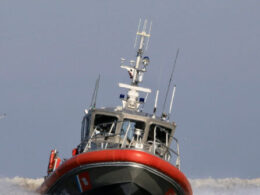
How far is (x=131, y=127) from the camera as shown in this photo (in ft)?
70.2

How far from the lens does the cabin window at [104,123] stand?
847 inches

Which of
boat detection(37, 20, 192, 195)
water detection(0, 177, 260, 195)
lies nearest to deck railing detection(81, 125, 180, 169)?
boat detection(37, 20, 192, 195)

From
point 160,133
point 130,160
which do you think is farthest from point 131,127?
point 130,160

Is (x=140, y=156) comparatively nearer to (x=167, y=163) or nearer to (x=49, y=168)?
(x=167, y=163)

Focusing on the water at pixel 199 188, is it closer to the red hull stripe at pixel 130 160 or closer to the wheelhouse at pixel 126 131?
the wheelhouse at pixel 126 131

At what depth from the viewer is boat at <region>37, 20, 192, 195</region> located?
19.4 meters

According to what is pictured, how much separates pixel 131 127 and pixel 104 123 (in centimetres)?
76

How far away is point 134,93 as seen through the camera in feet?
78.7

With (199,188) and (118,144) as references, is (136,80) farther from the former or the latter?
(199,188)

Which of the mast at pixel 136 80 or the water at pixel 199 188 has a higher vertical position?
the mast at pixel 136 80

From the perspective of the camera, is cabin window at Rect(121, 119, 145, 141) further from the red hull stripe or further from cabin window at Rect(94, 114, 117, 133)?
the red hull stripe

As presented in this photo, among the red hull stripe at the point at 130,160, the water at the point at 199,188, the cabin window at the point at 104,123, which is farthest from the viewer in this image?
the water at the point at 199,188

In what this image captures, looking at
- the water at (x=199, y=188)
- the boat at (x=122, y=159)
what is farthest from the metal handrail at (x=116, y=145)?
the water at (x=199, y=188)

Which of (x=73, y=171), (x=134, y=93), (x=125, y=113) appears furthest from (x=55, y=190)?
(x=134, y=93)
